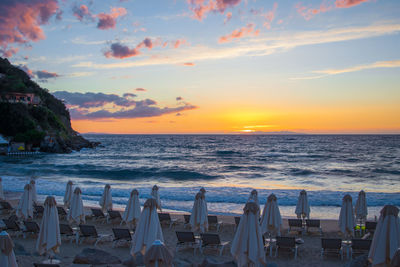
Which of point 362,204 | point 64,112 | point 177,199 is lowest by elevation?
point 177,199

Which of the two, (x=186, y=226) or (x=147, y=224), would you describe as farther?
(x=186, y=226)

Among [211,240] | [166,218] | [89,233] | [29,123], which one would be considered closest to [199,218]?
[211,240]

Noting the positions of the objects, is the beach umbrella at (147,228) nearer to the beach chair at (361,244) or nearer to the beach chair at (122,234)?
the beach chair at (122,234)

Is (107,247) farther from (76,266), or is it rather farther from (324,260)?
(324,260)

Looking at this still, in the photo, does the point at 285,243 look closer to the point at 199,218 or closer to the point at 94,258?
the point at 199,218

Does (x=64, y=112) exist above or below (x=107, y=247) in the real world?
above

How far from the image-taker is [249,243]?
7930 mm

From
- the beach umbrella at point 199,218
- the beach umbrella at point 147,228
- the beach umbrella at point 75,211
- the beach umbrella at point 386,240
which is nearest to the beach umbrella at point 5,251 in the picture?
the beach umbrella at point 147,228

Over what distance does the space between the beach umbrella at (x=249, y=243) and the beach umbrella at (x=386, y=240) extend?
102 inches

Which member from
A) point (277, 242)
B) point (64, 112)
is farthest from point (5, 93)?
point (277, 242)

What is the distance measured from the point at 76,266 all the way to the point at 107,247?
3505 mm

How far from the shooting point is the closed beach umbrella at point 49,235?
9.28 meters

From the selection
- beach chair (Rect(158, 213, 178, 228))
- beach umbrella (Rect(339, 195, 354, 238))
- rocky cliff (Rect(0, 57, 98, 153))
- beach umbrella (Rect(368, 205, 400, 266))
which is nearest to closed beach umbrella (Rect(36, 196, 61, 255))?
beach chair (Rect(158, 213, 178, 228))

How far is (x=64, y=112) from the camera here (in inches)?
3664
